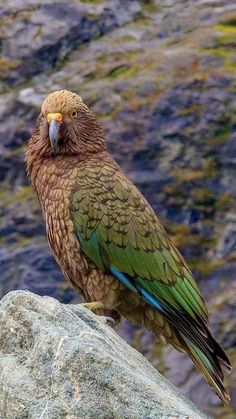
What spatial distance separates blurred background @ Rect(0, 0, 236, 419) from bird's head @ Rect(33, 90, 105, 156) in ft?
14.3

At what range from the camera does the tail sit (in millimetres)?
7367

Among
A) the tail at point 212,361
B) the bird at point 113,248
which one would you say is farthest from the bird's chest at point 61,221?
the tail at point 212,361

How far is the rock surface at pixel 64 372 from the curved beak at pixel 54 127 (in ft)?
7.58

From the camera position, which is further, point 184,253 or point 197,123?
point 197,123

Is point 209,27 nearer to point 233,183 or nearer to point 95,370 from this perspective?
point 233,183

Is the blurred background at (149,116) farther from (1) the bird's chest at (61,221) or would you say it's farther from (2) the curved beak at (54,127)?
(2) the curved beak at (54,127)

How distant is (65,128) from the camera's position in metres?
8.17

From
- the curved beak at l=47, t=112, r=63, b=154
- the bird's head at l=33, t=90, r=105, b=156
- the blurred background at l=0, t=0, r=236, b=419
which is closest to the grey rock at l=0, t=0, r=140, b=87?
the blurred background at l=0, t=0, r=236, b=419

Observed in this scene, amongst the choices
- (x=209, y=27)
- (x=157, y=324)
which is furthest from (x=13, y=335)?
(x=209, y=27)

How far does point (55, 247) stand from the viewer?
805 centimetres

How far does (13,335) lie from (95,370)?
0.70 meters

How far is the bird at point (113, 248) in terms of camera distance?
7.77m

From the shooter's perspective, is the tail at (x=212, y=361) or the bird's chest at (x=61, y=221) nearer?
the tail at (x=212, y=361)

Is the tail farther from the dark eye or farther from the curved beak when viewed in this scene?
the dark eye
